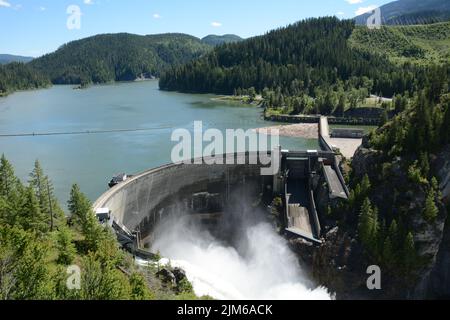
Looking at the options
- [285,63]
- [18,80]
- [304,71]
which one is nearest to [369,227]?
[304,71]

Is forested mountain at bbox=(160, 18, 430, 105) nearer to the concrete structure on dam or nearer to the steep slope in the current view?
the steep slope

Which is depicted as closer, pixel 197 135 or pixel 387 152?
pixel 387 152

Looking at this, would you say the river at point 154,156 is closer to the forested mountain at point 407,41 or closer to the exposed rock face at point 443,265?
the exposed rock face at point 443,265

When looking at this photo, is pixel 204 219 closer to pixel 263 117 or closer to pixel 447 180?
pixel 447 180

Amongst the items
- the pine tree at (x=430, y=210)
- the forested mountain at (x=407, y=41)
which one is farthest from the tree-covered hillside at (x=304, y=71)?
the pine tree at (x=430, y=210)

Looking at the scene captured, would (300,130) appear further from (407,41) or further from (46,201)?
(407,41)
